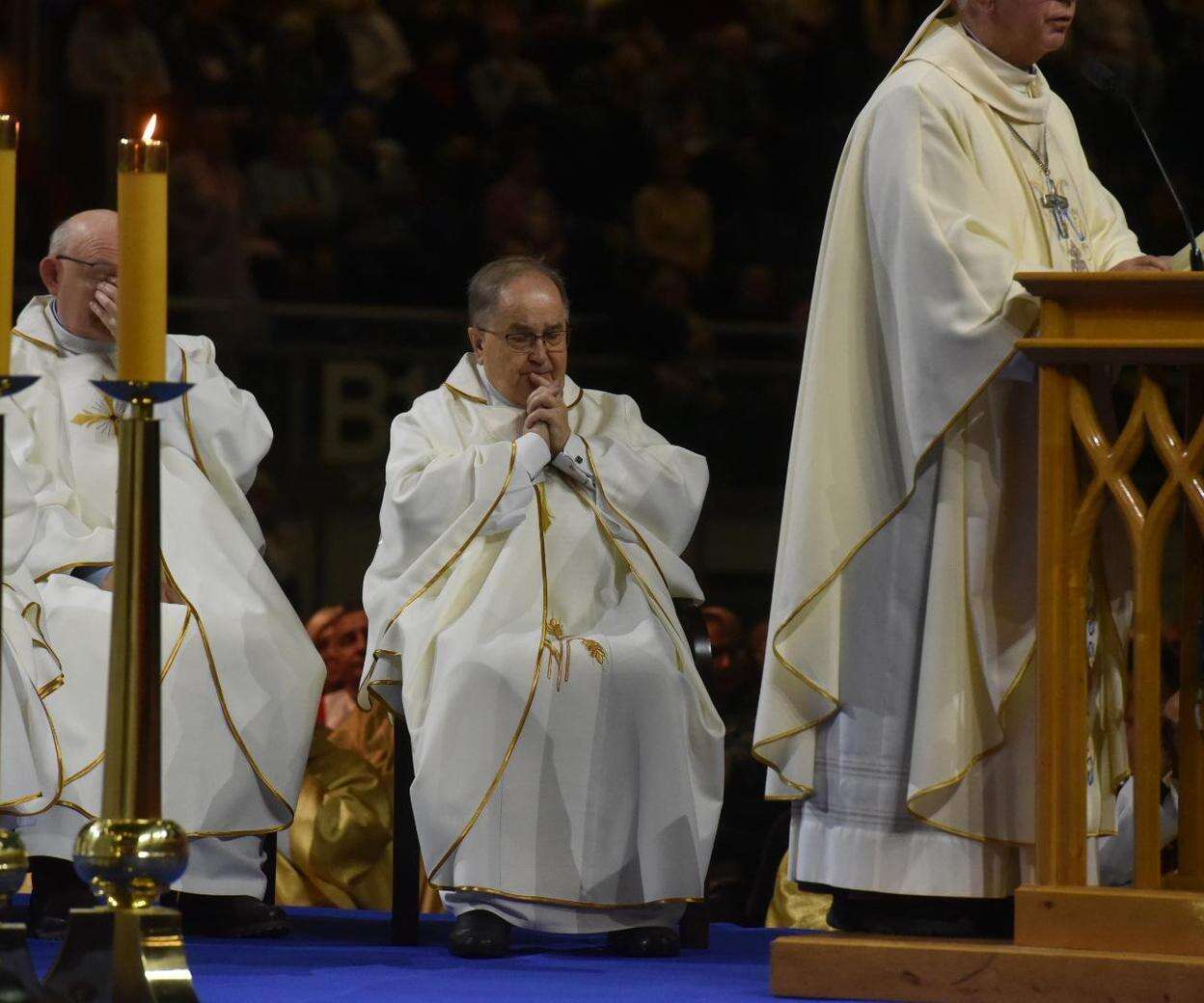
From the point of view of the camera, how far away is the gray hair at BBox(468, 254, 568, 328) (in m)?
4.89

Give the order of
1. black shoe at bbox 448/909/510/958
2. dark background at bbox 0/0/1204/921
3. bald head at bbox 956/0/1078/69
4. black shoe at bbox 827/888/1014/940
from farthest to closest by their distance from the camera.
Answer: dark background at bbox 0/0/1204/921 → black shoe at bbox 448/909/510/958 → bald head at bbox 956/0/1078/69 → black shoe at bbox 827/888/1014/940

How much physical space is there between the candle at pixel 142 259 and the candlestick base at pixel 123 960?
68 centimetres

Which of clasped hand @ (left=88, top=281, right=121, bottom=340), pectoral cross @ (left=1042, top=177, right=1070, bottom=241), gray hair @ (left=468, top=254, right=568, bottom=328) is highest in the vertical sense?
pectoral cross @ (left=1042, top=177, right=1070, bottom=241)

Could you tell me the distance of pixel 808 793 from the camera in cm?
396

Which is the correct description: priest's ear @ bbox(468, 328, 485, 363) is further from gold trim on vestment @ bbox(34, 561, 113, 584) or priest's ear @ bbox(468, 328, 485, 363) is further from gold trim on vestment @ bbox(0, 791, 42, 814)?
gold trim on vestment @ bbox(0, 791, 42, 814)

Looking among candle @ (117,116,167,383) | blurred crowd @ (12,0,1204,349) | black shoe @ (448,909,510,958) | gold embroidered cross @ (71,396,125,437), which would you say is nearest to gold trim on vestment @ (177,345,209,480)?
gold embroidered cross @ (71,396,125,437)

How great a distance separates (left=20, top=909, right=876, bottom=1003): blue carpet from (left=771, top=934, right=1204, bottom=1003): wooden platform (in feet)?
0.34

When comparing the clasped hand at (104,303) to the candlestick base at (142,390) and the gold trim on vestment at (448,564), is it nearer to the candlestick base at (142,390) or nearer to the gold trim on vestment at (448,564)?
the gold trim on vestment at (448,564)

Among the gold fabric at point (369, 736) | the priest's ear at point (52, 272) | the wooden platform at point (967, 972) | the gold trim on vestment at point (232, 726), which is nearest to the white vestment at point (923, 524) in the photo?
the wooden platform at point (967, 972)

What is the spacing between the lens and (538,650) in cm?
461

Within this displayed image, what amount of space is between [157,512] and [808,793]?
173 centimetres

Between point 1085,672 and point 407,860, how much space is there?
1734 mm

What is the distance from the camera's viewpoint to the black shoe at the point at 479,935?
435cm

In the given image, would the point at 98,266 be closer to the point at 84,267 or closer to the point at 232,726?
the point at 84,267
